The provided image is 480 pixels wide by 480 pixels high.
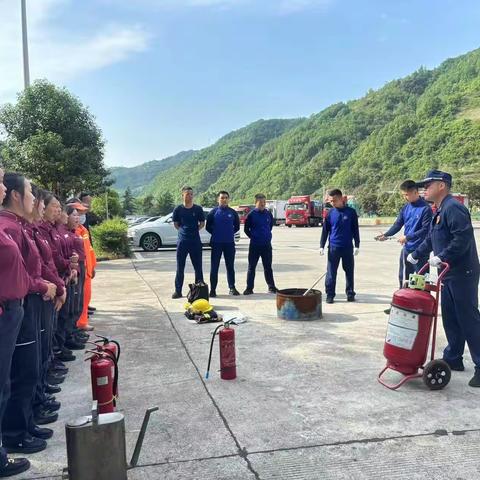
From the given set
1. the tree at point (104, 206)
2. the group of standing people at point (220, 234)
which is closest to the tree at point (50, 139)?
the group of standing people at point (220, 234)

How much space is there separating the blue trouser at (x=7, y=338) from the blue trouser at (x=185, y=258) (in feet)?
19.5

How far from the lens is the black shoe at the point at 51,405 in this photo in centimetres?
415

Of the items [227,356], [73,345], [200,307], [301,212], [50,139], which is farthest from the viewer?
[301,212]

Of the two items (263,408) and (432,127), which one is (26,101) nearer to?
(263,408)

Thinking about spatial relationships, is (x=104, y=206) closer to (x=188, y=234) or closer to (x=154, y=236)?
(x=154, y=236)

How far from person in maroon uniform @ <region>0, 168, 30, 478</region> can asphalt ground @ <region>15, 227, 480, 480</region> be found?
0.17 meters

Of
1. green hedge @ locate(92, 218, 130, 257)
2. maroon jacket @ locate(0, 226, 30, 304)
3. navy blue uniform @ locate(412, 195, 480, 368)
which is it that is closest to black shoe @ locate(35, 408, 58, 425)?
maroon jacket @ locate(0, 226, 30, 304)

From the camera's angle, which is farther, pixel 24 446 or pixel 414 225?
pixel 414 225

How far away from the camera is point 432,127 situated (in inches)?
3979

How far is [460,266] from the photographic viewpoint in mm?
4605

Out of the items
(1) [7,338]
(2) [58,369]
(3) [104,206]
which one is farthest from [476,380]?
(3) [104,206]

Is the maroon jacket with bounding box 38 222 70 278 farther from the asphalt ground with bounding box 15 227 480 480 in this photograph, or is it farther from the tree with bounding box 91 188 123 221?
the tree with bounding box 91 188 123 221

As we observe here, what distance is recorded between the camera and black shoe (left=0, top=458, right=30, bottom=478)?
3141 mm

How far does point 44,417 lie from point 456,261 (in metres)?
3.72
